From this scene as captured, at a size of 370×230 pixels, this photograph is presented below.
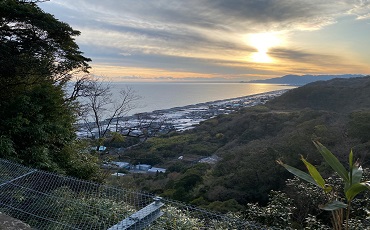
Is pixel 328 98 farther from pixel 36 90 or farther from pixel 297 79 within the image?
pixel 297 79

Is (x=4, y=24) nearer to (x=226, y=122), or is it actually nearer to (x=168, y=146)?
(x=168, y=146)

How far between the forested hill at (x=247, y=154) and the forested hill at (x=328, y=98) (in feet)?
1.19

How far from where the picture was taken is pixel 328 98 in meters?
42.8

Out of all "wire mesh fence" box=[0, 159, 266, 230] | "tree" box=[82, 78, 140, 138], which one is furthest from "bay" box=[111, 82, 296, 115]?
"wire mesh fence" box=[0, 159, 266, 230]

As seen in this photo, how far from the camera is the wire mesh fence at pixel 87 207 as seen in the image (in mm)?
2518

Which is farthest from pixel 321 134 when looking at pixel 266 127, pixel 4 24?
pixel 4 24

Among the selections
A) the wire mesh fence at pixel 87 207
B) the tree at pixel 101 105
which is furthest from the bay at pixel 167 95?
the wire mesh fence at pixel 87 207

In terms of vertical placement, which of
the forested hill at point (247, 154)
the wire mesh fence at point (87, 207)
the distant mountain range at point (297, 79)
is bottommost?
the forested hill at point (247, 154)

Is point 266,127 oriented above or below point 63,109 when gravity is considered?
below

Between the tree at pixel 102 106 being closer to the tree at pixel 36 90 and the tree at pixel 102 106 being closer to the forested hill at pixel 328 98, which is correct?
the tree at pixel 36 90

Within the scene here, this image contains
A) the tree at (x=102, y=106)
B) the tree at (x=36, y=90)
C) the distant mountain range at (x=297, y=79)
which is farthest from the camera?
the distant mountain range at (x=297, y=79)

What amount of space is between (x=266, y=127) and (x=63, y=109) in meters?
29.1

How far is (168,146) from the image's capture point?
3472cm

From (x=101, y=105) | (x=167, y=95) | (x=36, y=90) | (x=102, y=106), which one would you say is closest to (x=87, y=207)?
(x=36, y=90)
